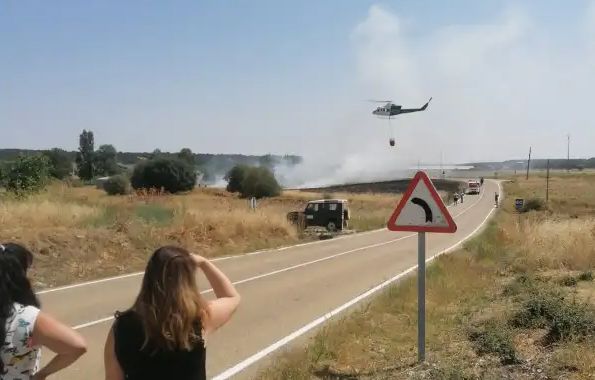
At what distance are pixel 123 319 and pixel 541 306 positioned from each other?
→ 6495 mm

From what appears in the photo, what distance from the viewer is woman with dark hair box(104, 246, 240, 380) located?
2969 millimetres

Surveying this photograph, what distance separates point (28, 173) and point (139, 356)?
24099 mm

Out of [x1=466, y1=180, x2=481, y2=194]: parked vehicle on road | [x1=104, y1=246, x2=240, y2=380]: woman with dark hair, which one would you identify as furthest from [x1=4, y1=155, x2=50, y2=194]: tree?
[x1=466, y1=180, x2=481, y2=194]: parked vehicle on road

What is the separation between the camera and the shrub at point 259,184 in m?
76.2

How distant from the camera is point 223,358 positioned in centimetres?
785

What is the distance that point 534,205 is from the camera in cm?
6366

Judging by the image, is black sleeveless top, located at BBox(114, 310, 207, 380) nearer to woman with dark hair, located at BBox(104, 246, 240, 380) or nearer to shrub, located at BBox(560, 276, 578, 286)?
woman with dark hair, located at BBox(104, 246, 240, 380)

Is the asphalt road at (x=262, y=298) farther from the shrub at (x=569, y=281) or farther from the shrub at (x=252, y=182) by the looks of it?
the shrub at (x=252, y=182)

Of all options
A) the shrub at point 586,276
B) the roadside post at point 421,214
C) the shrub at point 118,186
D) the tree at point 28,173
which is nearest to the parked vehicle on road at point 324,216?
the tree at point 28,173

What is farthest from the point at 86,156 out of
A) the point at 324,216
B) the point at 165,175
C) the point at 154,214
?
Result: the point at 154,214

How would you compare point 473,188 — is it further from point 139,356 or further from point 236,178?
point 139,356

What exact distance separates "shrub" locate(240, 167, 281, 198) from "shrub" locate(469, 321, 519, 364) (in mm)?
67761

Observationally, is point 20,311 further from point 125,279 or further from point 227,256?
point 227,256

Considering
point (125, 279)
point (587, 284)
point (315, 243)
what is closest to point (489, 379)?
point (587, 284)
